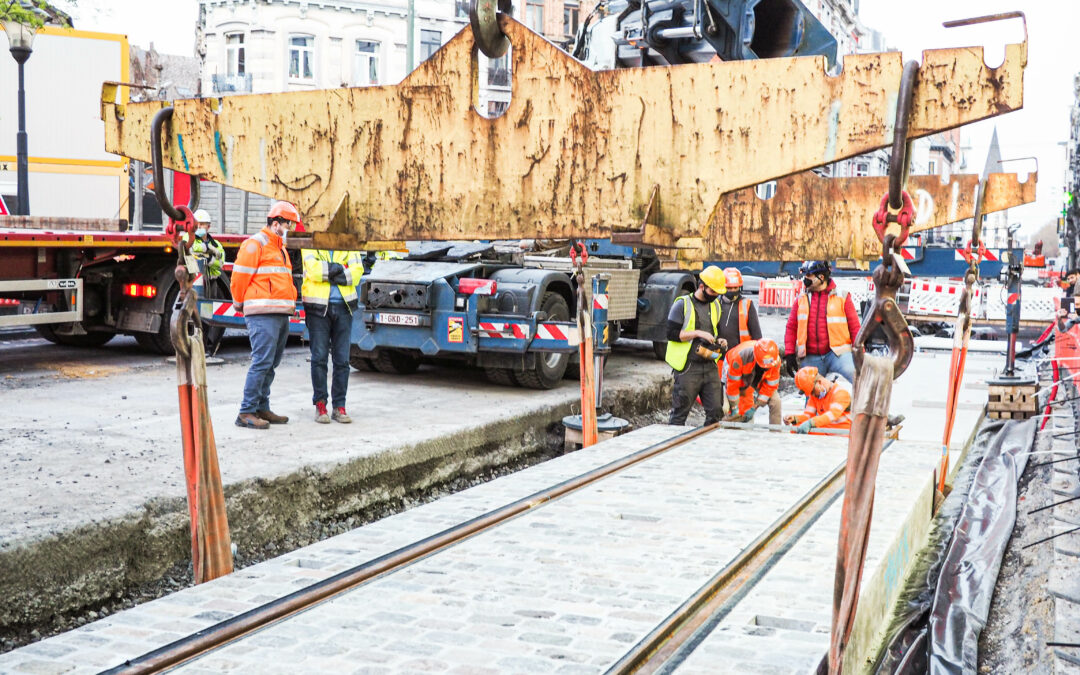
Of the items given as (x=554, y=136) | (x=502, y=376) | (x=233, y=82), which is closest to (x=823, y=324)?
(x=502, y=376)

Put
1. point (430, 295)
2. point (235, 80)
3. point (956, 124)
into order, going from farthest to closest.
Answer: point (235, 80)
point (430, 295)
point (956, 124)

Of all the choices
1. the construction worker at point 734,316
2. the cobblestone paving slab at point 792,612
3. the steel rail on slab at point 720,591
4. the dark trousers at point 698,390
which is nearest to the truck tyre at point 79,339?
the dark trousers at point 698,390

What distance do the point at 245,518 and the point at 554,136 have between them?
11.7 ft

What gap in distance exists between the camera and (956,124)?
2965 millimetres

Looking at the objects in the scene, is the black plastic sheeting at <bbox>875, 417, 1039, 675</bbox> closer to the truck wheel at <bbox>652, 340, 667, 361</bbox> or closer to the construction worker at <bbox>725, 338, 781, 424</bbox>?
the construction worker at <bbox>725, 338, 781, 424</bbox>

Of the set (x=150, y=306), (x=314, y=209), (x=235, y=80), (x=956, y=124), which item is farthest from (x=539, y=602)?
(x=235, y=80)

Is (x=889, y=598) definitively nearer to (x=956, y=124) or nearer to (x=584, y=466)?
(x=584, y=466)

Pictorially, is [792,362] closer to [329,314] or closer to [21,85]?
[329,314]

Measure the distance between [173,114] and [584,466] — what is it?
11.5ft

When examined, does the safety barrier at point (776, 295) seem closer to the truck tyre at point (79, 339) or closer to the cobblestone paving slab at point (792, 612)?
the truck tyre at point (79, 339)

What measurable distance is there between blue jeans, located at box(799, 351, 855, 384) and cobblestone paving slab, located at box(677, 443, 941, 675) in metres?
3.32

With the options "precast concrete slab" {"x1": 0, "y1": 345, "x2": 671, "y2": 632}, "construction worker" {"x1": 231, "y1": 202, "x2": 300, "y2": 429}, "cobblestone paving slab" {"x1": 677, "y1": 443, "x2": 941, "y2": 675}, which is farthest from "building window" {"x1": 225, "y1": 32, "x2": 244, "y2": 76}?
"cobblestone paving slab" {"x1": 677, "y1": 443, "x2": 941, "y2": 675}

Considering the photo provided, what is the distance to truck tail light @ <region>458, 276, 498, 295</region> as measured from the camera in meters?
9.94

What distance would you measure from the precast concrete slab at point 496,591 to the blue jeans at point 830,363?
290cm
